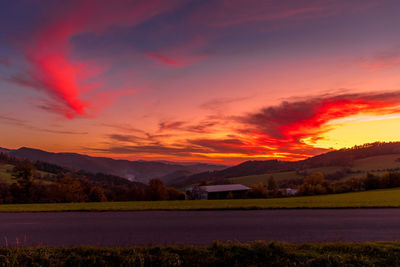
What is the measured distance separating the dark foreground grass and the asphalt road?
1864 millimetres

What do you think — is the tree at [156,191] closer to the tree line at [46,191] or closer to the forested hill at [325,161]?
the tree line at [46,191]

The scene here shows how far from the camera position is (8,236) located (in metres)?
12.0

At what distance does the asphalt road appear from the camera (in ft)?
35.9

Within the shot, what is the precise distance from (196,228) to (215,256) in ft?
16.1

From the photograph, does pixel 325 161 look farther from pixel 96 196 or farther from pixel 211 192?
pixel 96 196

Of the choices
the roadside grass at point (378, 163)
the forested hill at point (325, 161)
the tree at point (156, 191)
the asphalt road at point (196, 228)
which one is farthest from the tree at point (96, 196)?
the roadside grass at point (378, 163)

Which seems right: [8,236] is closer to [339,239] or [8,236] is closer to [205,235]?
[205,235]

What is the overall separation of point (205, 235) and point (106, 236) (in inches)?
185

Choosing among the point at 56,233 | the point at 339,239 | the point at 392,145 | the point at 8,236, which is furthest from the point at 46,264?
the point at 392,145

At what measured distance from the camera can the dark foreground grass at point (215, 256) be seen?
25.4 ft

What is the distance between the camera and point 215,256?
816cm

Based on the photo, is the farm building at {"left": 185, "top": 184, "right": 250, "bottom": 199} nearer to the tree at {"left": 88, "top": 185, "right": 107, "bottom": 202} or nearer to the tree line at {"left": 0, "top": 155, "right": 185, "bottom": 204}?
the tree line at {"left": 0, "top": 155, "right": 185, "bottom": 204}

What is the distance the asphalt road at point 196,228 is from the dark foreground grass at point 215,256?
6.12 feet

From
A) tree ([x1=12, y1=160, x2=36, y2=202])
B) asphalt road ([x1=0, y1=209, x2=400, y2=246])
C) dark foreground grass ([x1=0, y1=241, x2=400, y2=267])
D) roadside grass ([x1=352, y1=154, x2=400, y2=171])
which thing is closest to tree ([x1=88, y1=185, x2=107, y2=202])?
tree ([x1=12, y1=160, x2=36, y2=202])
